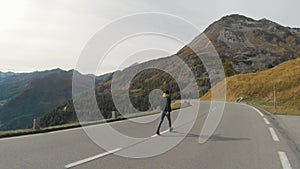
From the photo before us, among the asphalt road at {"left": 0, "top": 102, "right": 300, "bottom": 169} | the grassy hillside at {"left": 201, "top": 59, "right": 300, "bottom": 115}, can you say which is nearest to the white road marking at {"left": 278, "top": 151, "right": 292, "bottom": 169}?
the asphalt road at {"left": 0, "top": 102, "right": 300, "bottom": 169}

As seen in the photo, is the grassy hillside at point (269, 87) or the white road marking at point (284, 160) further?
the grassy hillside at point (269, 87)

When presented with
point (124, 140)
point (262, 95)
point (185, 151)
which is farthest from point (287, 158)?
point (262, 95)

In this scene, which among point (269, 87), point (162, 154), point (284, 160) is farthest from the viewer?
point (269, 87)

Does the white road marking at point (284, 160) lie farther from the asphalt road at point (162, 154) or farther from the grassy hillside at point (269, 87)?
the grassy hillside at point (269, 87)

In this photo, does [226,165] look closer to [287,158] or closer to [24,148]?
[287,158]

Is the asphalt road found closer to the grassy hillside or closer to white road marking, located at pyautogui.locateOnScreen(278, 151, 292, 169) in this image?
white road marking, located at pyautogui.locateOnScreen(278, 151, 292, 169)

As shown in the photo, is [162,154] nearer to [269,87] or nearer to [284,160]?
[284,160]

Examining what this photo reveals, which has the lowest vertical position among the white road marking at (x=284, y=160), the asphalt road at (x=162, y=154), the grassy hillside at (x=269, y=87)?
the white road marking at (x=284, y=160)

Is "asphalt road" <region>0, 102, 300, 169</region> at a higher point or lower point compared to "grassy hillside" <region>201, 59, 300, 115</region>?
lower

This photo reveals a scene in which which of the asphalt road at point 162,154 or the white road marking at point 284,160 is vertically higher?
the asphalt road at point 162,154

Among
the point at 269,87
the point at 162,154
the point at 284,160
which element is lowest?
the point at 284,160

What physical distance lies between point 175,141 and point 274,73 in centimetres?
8061

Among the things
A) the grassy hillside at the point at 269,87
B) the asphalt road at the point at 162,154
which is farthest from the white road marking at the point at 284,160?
the grassy hillside at the point at 269,87

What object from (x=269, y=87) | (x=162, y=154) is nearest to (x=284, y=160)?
(x=162, y=154)
